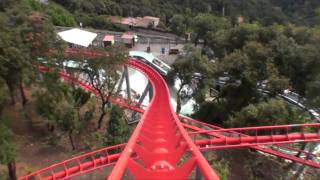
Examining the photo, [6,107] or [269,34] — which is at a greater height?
[269,34]

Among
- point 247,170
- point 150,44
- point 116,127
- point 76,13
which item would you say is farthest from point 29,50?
point 76,13

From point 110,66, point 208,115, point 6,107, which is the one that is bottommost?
point 208,115

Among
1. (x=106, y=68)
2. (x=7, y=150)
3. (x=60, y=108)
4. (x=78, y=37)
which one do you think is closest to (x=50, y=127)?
(x=60, y=108)

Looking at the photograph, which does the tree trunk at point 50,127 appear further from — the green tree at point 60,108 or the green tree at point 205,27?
the green tree at point 205,27

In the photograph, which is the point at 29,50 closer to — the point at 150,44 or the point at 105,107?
the point at 105,107

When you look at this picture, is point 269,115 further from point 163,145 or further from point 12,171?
point 12,171

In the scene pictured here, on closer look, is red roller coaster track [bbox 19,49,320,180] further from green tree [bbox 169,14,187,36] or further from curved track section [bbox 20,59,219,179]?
green tree [bbox 169,14,187,36]

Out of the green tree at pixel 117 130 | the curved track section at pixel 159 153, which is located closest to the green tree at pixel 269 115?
the curved track section at pixel 159 153
